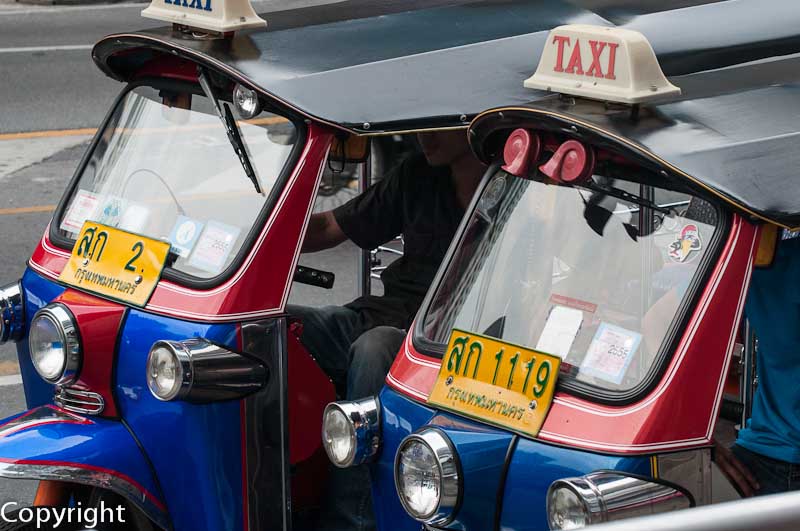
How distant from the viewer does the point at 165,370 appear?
379 centimetres

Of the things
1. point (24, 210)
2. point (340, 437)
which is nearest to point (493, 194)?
point (340, 437)

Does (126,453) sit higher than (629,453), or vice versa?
(629,453)

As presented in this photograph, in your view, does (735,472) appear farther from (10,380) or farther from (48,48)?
(48,48)

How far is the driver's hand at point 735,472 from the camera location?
128 inches

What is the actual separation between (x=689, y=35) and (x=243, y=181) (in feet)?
5.06

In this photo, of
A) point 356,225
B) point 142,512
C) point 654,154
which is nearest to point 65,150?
point 356,225

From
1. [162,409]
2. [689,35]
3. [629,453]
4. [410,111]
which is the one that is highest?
[689,35]

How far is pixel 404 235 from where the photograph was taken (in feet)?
15.6

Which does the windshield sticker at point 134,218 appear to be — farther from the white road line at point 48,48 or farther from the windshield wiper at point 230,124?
the white road line at point 48,48

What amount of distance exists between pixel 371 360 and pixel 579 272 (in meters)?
0.98

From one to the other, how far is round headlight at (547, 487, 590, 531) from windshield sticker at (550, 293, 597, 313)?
1.66ft

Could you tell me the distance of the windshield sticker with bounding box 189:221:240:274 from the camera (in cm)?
408

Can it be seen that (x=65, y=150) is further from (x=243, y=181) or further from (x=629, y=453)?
(x=629, y=453)

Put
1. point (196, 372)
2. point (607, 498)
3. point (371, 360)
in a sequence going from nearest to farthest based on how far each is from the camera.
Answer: point (607, 498) → point (196, 372) → point (371, 360)
